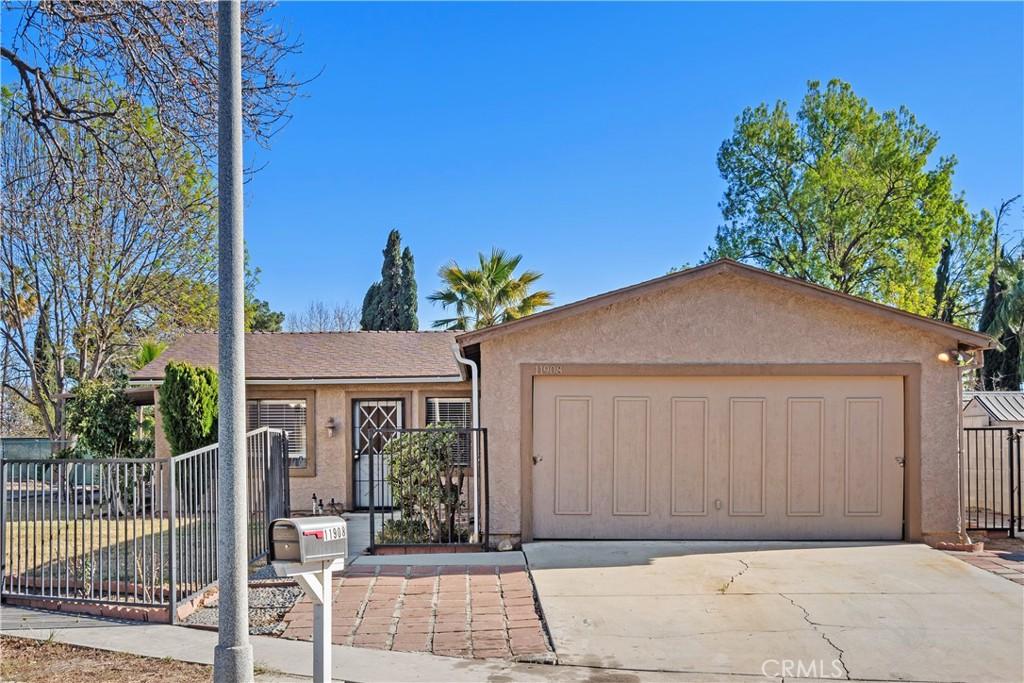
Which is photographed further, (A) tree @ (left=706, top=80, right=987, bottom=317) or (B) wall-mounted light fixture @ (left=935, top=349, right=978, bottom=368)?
(A) tree @ (left=706, top=80, right=987, bottom=317)

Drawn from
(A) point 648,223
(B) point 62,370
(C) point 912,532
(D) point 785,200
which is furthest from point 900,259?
(B) point 62,370

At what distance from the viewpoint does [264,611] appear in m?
7.48

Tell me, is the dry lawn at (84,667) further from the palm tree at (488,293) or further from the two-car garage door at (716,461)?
the palm tree at (488,293)

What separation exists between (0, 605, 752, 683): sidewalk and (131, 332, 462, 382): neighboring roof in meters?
8.55

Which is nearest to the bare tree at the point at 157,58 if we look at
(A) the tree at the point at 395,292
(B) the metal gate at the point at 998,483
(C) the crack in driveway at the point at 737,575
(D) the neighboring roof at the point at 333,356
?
(C) the crack in driveway at the point at 737,575

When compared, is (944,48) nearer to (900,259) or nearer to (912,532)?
(912,532)

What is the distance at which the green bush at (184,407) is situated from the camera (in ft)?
48.6

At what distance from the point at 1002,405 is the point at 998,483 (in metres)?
1.73

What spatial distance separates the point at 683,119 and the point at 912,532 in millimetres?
13852

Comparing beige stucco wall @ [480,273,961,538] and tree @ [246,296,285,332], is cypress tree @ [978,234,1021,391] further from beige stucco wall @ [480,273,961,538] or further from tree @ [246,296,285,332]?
tree @ [246,296,285,332]

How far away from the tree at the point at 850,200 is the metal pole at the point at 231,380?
30.8m

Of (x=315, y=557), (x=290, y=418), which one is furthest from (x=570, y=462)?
(x=290, y=418)

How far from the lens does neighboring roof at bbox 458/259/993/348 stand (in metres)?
10.4

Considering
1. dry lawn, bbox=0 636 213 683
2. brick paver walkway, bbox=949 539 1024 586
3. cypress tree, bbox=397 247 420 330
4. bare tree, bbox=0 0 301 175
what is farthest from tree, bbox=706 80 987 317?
dry lawn, bbox=0 636 213 683
